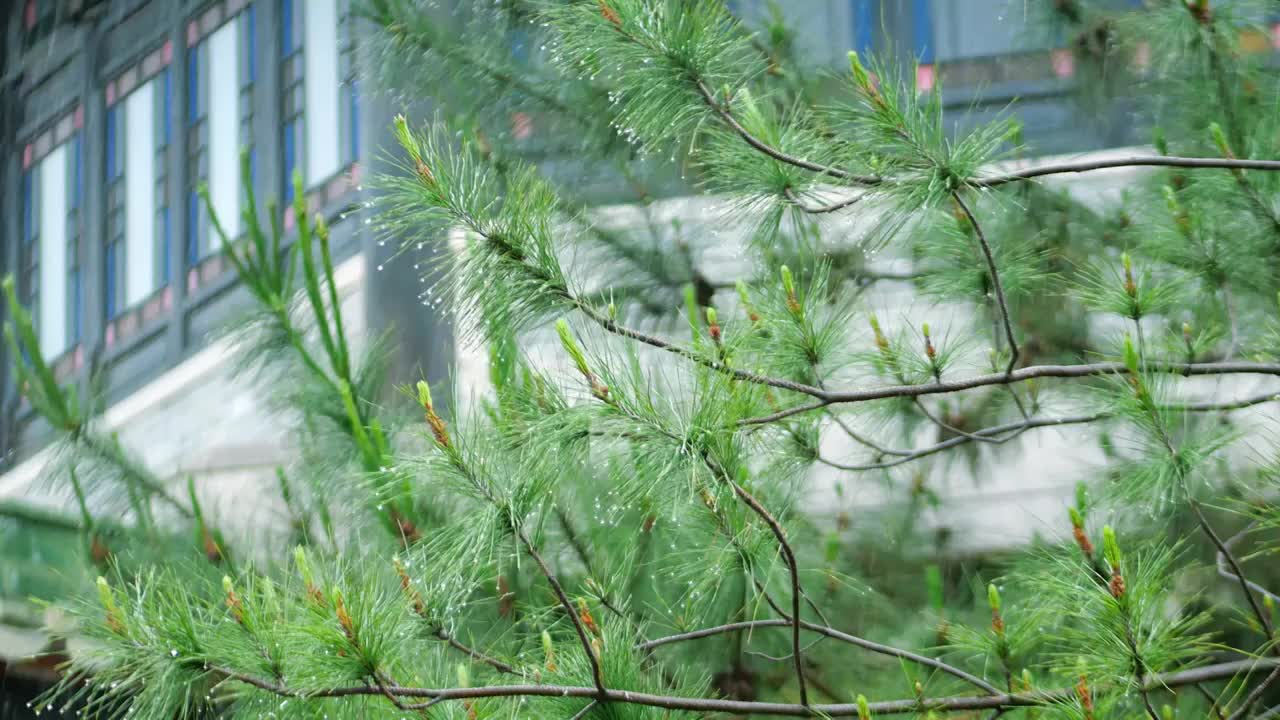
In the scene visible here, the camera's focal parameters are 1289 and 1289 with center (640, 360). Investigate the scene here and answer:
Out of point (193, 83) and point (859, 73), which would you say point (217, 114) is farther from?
point (859, 73)

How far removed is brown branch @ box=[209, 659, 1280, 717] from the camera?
775mm

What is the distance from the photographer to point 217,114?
2791 millimetres

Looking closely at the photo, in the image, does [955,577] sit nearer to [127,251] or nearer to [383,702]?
[383,702]

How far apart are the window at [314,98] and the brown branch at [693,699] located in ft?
6.22

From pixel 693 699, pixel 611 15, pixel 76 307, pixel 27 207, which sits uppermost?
pixel 611 15

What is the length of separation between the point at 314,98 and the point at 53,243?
2.57 feet

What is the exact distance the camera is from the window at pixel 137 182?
2.83 m

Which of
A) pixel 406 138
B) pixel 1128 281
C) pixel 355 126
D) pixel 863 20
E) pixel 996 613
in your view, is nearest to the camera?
pixel 406 138

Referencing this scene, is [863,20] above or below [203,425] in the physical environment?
above

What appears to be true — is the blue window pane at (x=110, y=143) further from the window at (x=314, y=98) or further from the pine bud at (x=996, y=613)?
the pine bud at (x=996, y=613)

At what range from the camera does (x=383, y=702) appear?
0.85m

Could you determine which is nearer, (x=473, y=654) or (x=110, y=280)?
(x=473, y=654)

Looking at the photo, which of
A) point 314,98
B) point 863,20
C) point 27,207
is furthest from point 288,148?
point 863,20

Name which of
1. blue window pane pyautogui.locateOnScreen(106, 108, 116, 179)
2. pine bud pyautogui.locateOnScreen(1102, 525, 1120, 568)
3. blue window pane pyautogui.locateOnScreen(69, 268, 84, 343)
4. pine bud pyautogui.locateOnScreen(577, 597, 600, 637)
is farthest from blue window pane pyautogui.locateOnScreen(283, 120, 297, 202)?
pine bud pyautogui.locateOnScreen(1102, 525, 1120, 568)
